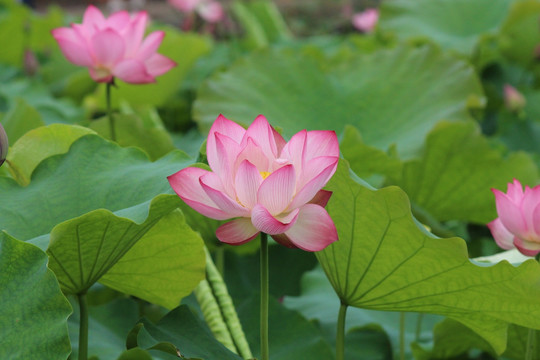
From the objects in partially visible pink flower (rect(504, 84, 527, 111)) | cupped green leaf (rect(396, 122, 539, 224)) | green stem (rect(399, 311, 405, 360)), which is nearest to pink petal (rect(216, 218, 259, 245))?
green stem (rect(399, 311, 405, 360))

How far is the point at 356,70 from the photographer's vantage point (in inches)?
64.1

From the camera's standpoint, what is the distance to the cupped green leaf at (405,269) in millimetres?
675

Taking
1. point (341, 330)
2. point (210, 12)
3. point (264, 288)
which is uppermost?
point (264, 288)

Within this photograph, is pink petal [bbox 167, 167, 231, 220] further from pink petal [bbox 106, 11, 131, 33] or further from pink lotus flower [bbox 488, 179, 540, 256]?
pink petal [bbox 106, 11, 131, 33]

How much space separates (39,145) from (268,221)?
1.30 ft

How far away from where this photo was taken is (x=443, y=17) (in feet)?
7.69

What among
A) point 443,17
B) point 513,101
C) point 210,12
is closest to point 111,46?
point 513,101

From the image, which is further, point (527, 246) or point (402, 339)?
point (402, 339)

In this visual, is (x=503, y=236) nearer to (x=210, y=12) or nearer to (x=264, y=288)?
(x=264, y=288)

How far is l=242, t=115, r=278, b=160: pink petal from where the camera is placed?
0.61 metres

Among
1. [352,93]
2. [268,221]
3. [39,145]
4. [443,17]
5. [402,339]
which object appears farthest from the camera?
[443,17]

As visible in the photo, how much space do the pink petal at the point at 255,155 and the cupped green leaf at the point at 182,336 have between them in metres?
0.18

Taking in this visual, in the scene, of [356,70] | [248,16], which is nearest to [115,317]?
[356,70]

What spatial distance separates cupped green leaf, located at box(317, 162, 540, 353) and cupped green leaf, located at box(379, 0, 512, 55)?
5.29 ft
